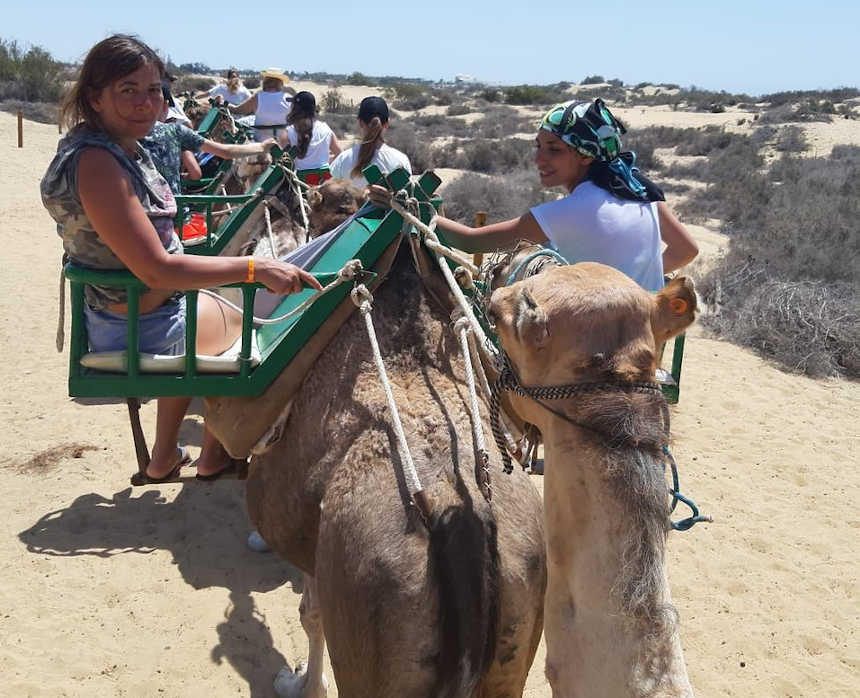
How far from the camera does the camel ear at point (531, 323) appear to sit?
1333mm

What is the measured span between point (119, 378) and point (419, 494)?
121cm

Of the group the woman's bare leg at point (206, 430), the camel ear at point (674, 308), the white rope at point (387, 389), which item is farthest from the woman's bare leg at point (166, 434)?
the camel ear at point (674, 308)

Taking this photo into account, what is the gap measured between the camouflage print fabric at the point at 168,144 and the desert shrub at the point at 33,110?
24.4 metres

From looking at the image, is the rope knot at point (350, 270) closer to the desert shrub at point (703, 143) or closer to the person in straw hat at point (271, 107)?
the person in straw hat at point (271, 107)

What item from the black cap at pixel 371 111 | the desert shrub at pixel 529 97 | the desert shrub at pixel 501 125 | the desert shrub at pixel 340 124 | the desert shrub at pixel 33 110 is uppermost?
the desert shrub at pixel 529 97

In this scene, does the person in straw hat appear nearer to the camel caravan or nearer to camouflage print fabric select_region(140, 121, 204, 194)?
camouflage print fabric select_region(140, 121, 204, 194)

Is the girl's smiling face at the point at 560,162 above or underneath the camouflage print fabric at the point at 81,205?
above

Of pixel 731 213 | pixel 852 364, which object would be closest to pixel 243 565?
pixel 852 364

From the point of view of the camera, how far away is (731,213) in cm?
1638

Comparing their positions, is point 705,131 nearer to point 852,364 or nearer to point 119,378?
point 852,364

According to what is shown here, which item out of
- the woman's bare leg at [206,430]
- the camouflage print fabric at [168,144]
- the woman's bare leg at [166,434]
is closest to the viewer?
the woman's bare leg at [206,430]

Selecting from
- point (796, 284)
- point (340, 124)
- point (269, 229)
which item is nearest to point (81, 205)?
point (269, 229)

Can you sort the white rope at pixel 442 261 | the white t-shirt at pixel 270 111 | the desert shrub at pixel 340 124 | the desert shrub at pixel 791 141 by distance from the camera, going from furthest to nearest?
the desert shrub at pixel 340 124, the desert shrub at pixel 791 141, the white t-shirt at pixel 270 111, the white rope at pixel 442 261

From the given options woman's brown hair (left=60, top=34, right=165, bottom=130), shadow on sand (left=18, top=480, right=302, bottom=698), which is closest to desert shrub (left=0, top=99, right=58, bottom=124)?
shadow on sand (left=18, top=480, right=302, bottom=698)
